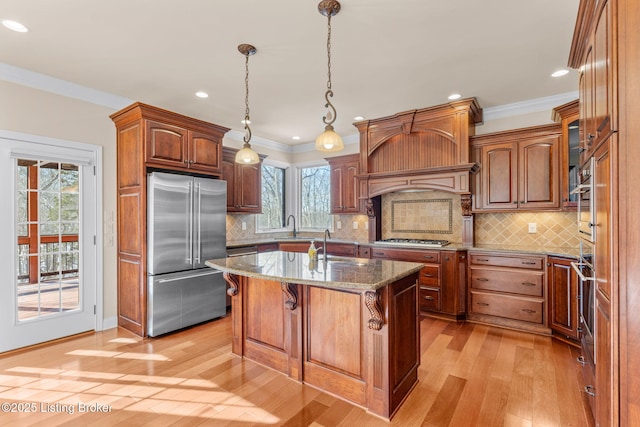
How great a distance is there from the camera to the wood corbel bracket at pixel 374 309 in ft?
6.49

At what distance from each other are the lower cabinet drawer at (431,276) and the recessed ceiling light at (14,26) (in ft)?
15.1

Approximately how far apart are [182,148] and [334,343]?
2921 millimetres

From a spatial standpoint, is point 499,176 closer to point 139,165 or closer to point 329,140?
point 329,140

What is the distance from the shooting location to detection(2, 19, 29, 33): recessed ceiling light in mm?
2327

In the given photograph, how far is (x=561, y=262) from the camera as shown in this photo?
328 cm

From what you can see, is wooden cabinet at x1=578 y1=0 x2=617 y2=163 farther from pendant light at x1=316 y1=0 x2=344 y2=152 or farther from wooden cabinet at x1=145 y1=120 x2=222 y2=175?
wooden cabinet at x1=145 y1=120 x2=222 y2=175

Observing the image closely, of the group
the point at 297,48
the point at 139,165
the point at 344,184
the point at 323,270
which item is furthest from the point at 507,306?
the point at 139,165

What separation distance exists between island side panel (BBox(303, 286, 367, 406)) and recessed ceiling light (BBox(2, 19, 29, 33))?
9.85 ft

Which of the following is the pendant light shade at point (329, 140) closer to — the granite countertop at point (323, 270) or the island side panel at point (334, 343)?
the granite countertop at point (323, 270)

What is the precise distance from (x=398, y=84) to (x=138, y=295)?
3791 mm

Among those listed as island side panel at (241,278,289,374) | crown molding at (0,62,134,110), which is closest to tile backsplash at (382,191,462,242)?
island side panel at (241,278,289,374)

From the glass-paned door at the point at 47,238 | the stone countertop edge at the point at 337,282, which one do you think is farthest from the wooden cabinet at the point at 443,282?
the glass-paned door at the point at 47,238

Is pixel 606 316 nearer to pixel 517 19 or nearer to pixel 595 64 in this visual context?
pixel 595 64

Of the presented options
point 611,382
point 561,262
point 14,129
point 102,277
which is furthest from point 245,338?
point 561,262
